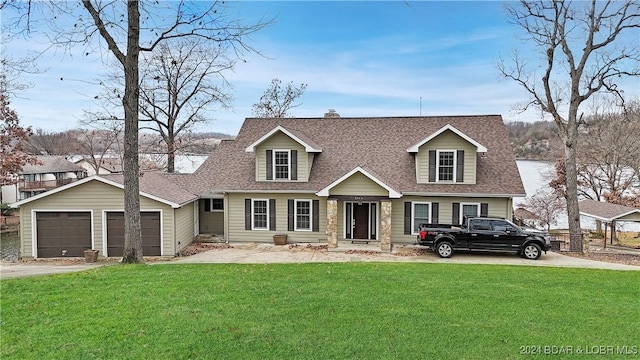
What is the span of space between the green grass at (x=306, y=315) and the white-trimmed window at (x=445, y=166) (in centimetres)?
910

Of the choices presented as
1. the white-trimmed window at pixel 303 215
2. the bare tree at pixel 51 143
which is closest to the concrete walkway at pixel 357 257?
the white-trimmed window at pixel 303 215

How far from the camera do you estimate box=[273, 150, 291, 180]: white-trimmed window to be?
20031mm

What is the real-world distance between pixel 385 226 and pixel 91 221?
43.6ft

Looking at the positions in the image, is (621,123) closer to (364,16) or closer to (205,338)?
(364,16)

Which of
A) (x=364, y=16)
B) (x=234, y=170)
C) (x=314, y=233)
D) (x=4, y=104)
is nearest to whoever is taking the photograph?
(x=364, y=16)

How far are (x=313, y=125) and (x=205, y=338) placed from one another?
61.2 feet

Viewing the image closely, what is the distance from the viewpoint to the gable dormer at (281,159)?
19.9m

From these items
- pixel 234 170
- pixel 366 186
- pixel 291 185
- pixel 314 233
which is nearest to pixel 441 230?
pixel 366 186

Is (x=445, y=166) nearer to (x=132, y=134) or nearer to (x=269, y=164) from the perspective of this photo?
(x=269, y=164)

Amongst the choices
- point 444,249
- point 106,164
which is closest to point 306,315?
point 444,249

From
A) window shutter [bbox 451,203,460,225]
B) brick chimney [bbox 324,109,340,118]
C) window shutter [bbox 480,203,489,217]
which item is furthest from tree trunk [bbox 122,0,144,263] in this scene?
window shutter [bbox 480,203,489,217]

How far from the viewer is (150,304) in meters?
7.27

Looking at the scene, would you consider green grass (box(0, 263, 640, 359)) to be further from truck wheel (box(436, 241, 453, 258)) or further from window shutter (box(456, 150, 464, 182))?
window shutter (box(456, 150, 464, 182))

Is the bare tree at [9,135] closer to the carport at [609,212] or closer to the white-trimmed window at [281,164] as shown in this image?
the white-trimmed window at [281,164]
